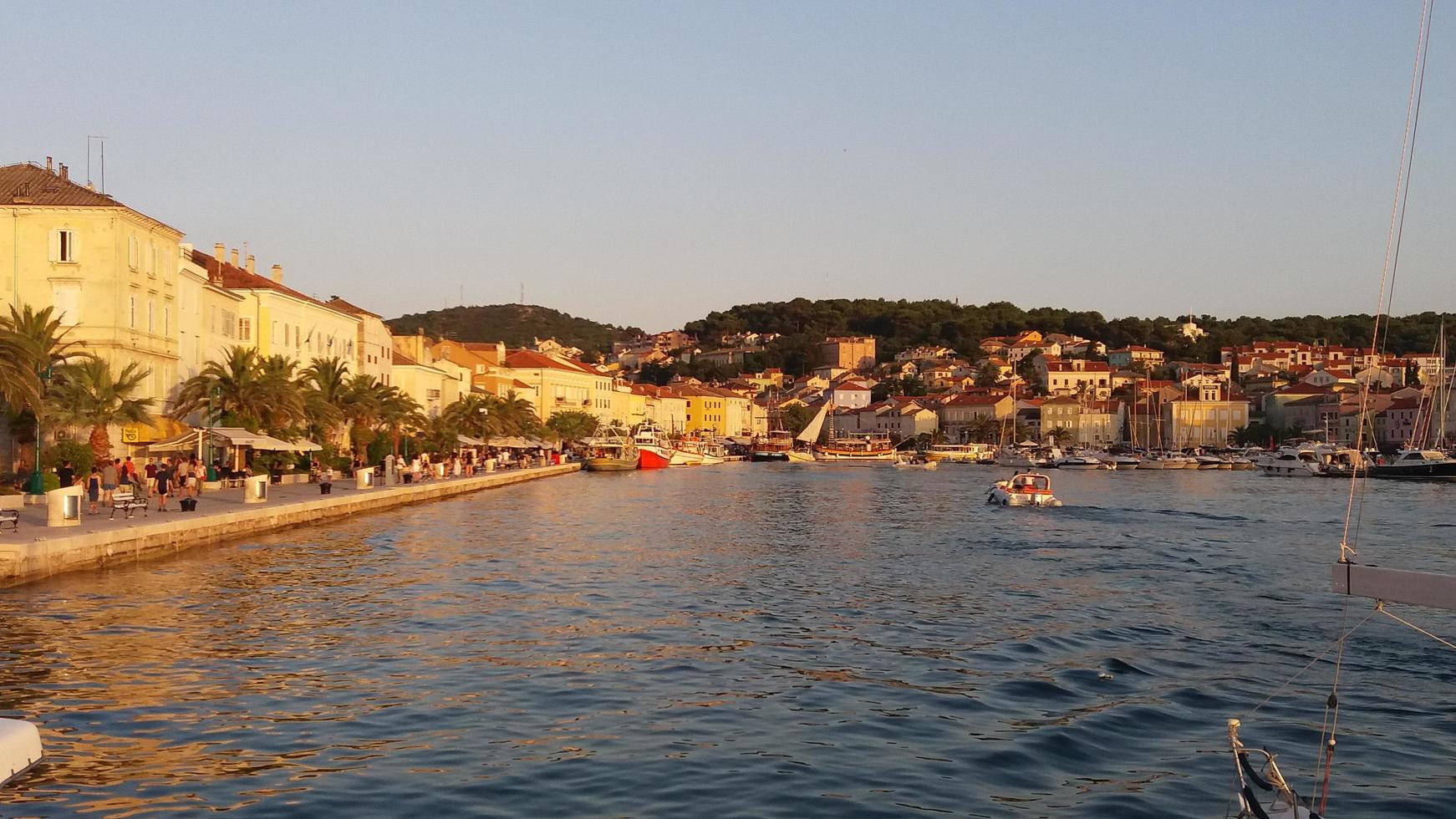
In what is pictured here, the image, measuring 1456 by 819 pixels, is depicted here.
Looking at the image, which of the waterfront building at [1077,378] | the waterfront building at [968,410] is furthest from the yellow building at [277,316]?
the waterfront building at [1077,378]

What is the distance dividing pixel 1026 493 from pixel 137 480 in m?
33.8

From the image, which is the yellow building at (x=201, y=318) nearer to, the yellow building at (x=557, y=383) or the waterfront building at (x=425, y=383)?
the waterfront building at (x=425, y=383)

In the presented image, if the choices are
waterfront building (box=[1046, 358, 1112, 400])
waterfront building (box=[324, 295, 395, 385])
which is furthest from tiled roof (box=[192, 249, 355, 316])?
waterfront building (box=[1046, 358, 1112, 400])

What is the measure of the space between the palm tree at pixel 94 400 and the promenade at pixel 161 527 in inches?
116

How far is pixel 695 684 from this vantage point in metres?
14.6

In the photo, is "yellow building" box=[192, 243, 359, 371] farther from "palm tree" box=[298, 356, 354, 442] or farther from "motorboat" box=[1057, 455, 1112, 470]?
"motorboat" box=[1057, 455, 1112, 470]

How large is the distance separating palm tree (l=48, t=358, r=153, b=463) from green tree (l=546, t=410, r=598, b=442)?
80891 millimetres

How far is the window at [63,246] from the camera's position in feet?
140

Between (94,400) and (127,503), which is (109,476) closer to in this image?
(94,400)

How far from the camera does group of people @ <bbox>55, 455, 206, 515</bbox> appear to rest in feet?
103

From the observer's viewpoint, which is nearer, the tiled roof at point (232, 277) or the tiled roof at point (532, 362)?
the tiled roof at point (232, 277)

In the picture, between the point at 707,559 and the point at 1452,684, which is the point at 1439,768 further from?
the point at 707,559

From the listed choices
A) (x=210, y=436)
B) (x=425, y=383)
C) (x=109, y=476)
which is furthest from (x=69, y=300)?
(x=425, y=383)

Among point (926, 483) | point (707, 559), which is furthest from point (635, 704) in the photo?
point (926, 483)
